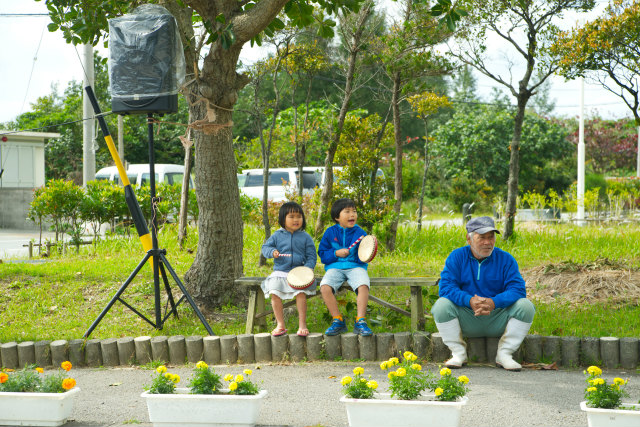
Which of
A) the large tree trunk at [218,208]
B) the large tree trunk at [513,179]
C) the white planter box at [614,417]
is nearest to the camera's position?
the white planter box at [614,417]

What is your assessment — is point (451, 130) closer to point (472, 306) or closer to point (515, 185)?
point (515, 185)

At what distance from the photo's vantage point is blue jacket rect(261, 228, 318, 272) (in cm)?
574

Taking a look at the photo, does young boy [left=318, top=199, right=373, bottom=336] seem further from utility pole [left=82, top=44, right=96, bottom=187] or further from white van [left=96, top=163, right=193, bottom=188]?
white van [left=96, top=163, right=193, bottom=188]

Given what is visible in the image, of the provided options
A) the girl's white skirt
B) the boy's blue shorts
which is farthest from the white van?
the boy's blue shorts

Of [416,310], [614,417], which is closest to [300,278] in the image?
[416,310]

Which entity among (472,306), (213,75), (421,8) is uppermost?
(421,8)

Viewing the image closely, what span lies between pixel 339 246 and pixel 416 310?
0.84 metres

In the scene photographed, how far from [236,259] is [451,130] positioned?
22032 millimetres

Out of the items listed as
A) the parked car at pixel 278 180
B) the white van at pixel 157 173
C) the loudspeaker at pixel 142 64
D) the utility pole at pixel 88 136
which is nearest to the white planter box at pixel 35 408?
the loudspeaker at pixel 142 64

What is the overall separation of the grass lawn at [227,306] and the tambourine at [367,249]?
0.53m

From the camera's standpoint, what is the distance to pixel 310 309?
679 cm

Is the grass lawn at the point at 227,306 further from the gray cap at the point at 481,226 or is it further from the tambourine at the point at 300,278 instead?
the gray cap at the point at 481,226

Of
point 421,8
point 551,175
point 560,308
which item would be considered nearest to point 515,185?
point 421,8

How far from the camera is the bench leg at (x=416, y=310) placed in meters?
5.56
